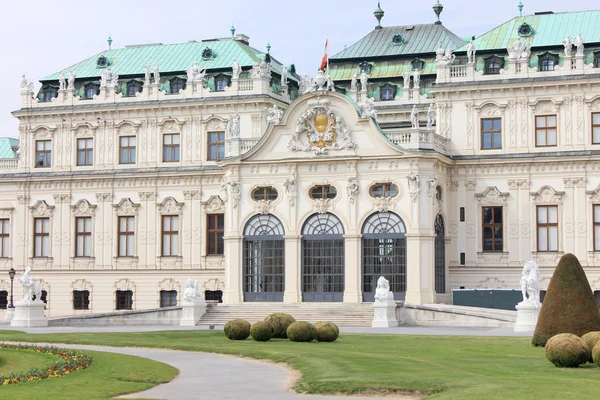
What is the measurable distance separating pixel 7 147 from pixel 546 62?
124ft

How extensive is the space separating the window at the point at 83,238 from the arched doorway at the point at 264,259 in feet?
42.3

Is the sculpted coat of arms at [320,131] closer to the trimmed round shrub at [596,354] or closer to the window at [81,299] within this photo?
the window at [81,299]

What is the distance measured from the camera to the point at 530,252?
62125 mm

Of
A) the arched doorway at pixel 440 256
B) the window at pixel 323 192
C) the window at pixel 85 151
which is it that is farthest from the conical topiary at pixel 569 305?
the window at pixel 85 151

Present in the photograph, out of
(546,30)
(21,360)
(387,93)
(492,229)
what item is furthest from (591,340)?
(387,93)

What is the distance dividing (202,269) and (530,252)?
19163 mm

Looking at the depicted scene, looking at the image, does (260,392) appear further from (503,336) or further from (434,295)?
(434,295)

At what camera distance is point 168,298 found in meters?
68.8

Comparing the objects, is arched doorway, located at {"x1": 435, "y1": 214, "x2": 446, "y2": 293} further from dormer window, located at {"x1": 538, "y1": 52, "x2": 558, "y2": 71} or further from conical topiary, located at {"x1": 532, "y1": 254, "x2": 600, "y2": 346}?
conical topiary, located at {"x1": 532, "y1": 254, "x2": 600, "y2": 346}

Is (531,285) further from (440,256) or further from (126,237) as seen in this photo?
(126,237)

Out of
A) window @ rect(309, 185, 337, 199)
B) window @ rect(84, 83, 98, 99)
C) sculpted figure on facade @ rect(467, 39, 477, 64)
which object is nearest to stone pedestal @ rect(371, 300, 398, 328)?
window @ rect(309, 185, 337, 199)

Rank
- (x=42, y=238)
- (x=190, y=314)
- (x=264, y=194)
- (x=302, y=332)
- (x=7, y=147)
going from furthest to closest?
1. (x=7, y=147)
2. (x=42, y=238)
3. (x=264, y=194)
4. (x=190, y=314)
5. (x=302, y=332)

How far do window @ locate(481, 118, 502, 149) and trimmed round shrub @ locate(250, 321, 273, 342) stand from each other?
26.8m

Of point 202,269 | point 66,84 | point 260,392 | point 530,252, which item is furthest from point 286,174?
point 260,392
